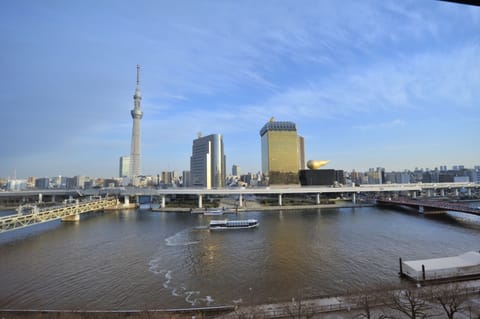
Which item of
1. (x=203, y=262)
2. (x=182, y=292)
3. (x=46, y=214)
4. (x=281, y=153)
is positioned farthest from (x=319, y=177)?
(x=182, y=292)

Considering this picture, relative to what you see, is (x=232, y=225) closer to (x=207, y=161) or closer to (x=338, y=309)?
(x=338, y=309)

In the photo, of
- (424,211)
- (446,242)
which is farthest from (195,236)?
(424,211)

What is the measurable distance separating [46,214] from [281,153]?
91930 mm

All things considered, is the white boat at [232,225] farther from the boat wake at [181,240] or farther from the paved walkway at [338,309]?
the paved walkway at [338,309]

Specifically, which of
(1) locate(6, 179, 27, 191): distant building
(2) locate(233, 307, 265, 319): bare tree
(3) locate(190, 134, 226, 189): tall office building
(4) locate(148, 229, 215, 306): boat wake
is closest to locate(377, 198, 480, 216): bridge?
(4) locate(148, 229, 215, 306): boat wake

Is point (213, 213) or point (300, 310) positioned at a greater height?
point (300, 310)

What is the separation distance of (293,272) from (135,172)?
12039 cm

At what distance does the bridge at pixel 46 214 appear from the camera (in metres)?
34.7

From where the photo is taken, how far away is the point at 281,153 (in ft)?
383

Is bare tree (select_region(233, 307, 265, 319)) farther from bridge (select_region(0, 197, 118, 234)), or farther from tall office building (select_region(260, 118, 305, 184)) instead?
tall office building (select_region(260, 118, 305, 184))

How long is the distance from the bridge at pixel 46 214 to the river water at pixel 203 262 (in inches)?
80.3

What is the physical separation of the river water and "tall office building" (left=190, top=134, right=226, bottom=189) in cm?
11777

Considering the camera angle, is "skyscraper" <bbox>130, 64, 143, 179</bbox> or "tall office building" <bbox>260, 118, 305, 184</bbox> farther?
"skyscraper" <bbox>130, 64, 143, 179</bbox>

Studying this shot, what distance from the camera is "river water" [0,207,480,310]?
17453mm
